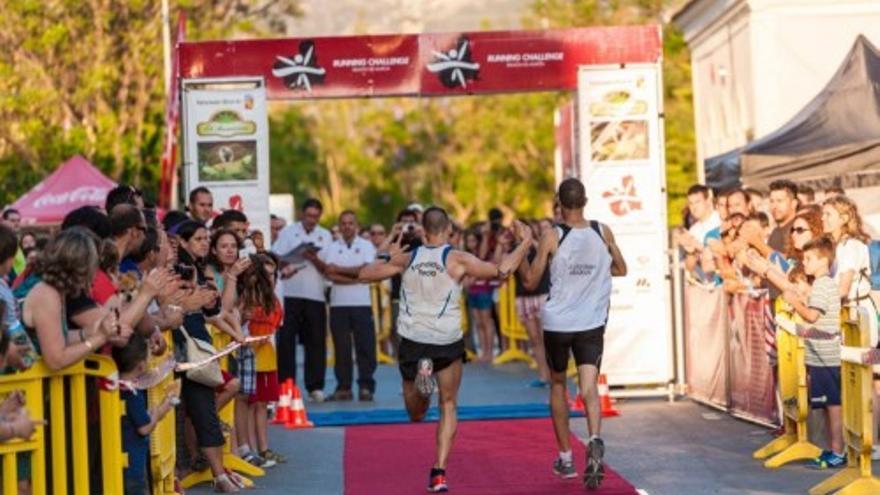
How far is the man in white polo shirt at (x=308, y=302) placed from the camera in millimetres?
21906

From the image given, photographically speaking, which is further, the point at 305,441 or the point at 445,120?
the point at 445,120

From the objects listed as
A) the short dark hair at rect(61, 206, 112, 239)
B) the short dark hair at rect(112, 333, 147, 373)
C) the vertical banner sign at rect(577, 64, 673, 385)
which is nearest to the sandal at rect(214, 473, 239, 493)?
the short dark hair at rect(61, 206, 112, 239)

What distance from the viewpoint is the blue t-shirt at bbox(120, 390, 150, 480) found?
11256 millimetres

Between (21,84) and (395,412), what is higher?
(21,84)

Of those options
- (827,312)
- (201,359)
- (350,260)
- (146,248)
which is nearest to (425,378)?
(201,359)

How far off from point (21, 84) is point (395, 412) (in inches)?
968

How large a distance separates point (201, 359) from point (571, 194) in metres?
2.80

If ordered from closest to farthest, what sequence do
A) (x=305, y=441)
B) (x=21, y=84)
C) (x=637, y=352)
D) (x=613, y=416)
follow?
1. (x=305, y=441)
2. (x=613, y=416)
3. (x=637, y=352)
4. (x=21, y=84)

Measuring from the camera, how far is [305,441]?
18.0 metres

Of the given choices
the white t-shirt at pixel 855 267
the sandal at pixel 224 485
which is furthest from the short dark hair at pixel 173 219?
the white t-shirt at pixel 855 267

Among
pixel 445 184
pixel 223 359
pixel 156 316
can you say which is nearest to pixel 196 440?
pixel 223 359

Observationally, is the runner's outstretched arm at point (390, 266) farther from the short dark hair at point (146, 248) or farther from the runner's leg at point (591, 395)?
the short dark hair at point (146, 248)

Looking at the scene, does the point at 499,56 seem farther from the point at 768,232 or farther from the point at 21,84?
the point at 21,84

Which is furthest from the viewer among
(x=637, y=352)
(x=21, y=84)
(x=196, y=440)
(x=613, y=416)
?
(x=21, y=84)
